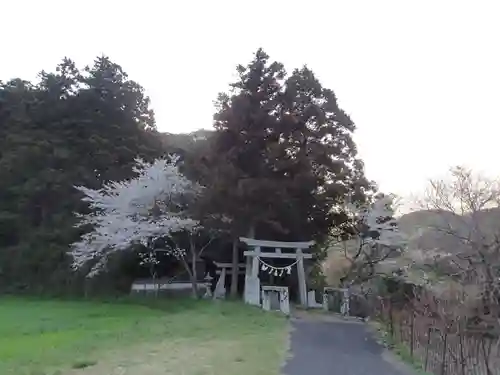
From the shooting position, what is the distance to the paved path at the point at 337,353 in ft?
17.6

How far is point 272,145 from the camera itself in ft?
41.5

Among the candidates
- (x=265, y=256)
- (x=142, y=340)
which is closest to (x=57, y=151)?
(x=265, y=256)

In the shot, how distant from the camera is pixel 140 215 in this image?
13.5 meters

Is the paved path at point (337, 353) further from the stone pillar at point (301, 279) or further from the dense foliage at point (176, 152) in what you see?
the dense foliage at point (176, 152)

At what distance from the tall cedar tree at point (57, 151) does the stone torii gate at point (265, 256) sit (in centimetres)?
534

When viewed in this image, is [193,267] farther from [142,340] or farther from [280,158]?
[142,340]

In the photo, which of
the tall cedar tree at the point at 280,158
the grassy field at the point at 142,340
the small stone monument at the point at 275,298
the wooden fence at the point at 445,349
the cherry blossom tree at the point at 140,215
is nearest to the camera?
the grassy field at the point at 142,340

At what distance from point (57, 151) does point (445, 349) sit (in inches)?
525

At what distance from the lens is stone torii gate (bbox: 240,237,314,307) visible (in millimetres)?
12094

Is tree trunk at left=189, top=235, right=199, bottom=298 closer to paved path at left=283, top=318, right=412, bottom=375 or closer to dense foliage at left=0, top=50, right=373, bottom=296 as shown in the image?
dense foliage at left=0, top=50, right=373, bottom=296

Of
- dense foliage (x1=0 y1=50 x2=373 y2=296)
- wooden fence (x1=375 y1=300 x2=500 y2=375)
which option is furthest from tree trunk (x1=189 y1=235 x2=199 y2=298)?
wooden fence (x1=375 y1=300 x2=500 y2=375)

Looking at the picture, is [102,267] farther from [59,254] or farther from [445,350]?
[445,350]

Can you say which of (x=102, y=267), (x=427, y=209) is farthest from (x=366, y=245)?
(x=102, y=267)

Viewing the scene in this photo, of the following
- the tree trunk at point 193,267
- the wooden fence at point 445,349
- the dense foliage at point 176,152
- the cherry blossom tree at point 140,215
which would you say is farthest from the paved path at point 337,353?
the cherry blossom tree at point 140,215
